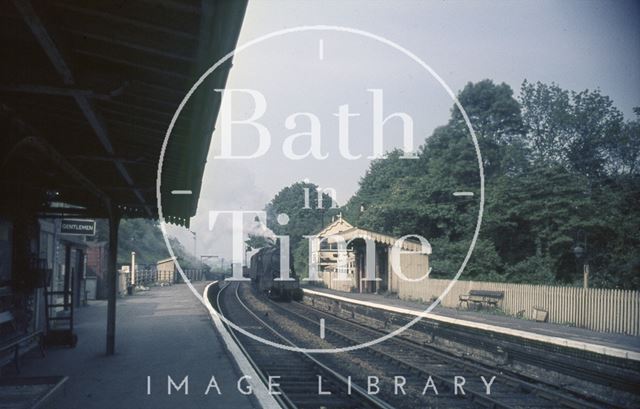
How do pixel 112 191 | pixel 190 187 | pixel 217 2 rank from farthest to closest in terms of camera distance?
1. pixel 112 191
2. pixel 190 187
3. pixel 217 2

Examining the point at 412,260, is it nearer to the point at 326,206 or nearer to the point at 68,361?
the point at 68,361

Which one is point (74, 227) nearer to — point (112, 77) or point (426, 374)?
point (426, 374)

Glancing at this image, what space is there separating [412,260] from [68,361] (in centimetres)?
2084

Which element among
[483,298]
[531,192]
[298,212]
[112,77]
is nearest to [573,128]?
[531,192]

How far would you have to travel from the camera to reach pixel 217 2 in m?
3.41

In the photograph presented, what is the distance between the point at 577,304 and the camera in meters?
17.6

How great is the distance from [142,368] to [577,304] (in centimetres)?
1351

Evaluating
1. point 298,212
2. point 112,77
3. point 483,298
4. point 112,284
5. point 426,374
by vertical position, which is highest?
point 298,212

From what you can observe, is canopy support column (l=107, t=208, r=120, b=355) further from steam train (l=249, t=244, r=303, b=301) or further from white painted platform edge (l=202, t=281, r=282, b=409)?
steam train (l=249, t=244, r=303, b=301)

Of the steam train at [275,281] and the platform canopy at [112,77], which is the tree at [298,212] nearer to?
the steam train at [275,281]

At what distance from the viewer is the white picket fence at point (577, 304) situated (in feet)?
51.7

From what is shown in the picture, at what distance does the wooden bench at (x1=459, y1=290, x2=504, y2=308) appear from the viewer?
69.4ft

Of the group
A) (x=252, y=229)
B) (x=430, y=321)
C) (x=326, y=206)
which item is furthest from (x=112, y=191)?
(x=326, y=206)

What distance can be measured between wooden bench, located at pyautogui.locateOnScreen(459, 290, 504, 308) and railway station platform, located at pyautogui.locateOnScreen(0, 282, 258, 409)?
35.1 feet
